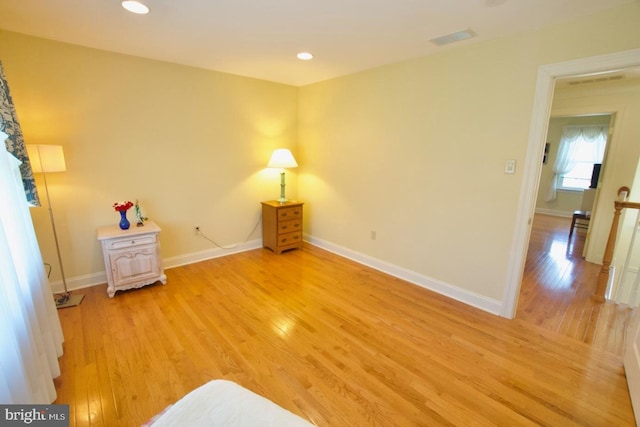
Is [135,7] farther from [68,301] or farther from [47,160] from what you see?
[68,301]

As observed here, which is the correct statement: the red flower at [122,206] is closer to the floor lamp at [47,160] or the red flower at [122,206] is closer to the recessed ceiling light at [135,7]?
the floor lamp at [47,160]

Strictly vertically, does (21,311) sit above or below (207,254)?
above

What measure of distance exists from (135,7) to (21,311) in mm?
2044

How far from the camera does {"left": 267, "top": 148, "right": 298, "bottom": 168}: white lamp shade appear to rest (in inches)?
157

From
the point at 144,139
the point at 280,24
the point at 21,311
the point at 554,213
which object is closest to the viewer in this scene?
the point at 21,311

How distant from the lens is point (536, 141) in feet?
7.58

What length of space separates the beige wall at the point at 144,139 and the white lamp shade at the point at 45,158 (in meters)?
0.45

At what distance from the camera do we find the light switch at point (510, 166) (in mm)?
2455

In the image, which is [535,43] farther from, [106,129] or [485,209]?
[106,129]

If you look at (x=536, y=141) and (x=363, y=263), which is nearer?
(x=536, y=141)

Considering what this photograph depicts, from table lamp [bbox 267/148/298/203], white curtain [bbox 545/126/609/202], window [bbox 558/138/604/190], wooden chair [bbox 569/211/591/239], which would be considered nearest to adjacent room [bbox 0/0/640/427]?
table lamp [bbox 267/148/298/203]

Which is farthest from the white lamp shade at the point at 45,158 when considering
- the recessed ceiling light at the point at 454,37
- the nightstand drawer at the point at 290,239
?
the recessed ceiling light at the point at 454,37

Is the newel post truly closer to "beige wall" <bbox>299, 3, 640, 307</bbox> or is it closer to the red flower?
"beige wall" <bbox>299, 3, 640, 307</bbox>

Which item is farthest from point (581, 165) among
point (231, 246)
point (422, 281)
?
point (231, 246)
